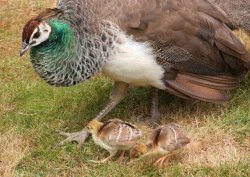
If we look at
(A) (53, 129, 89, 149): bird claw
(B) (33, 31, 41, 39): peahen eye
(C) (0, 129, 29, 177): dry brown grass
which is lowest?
(C) (0, 129, 29, 177): dry brown grass

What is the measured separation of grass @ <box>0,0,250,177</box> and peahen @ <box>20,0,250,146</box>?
0.21 m

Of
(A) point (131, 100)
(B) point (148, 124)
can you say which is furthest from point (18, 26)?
(B) point (148, 124)

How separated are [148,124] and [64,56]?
0.92 metres

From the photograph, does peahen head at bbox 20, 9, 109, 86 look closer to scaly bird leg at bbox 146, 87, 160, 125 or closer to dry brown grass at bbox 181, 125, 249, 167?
scaly bird leg at bbox 146, 87, 160, 125

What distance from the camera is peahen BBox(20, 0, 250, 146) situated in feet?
11.9

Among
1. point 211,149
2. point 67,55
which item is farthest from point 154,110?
point 67,55

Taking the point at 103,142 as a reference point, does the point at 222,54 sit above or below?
above

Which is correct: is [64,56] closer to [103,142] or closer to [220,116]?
[103,142]

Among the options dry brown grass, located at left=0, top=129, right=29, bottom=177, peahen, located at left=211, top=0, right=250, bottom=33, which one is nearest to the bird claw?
dry brown grass, located at left=0, top=129, right=29, bottom=177

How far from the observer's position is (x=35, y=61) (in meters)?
3.63

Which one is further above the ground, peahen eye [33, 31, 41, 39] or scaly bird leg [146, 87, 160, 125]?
peahen eye [33, 31, 41, 39]

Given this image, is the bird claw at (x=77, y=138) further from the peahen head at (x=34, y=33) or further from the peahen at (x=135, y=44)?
the peahen head at (x=34, y=33)

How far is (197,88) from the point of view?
159 inches

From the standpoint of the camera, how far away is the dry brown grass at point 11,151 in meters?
3.61
